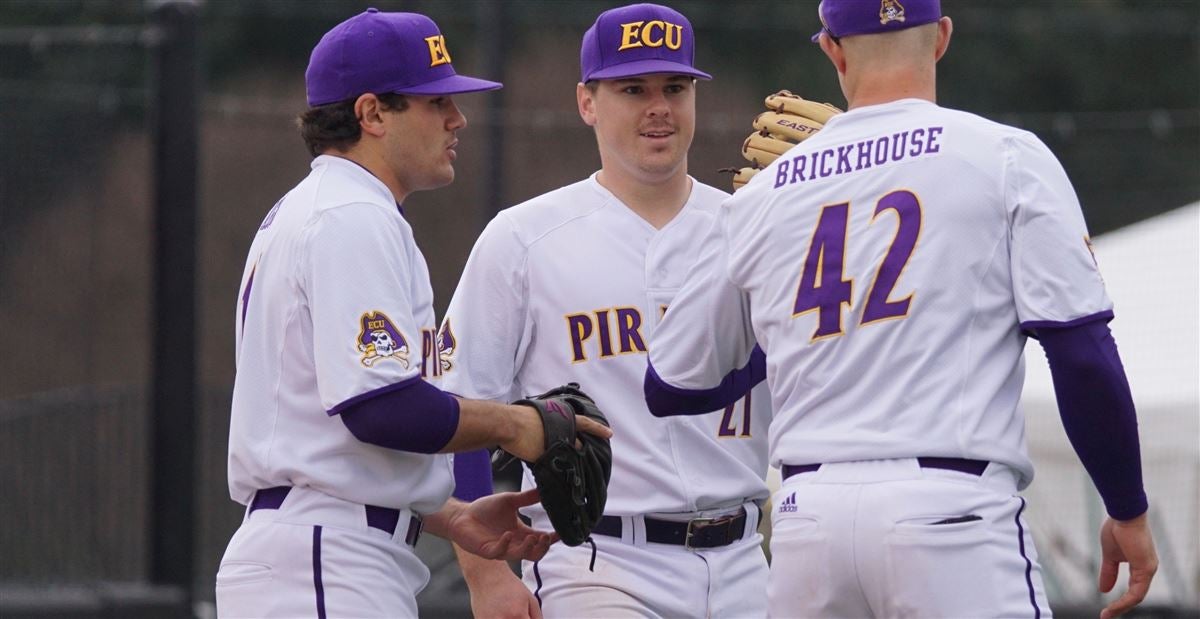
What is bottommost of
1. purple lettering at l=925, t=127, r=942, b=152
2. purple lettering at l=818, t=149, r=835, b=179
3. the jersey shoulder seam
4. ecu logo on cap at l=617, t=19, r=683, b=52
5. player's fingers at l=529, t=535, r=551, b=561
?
player's fingers at l=529, t=535, r=551, b=561

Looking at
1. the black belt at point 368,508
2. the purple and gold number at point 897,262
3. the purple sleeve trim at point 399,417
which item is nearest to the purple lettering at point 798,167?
the purple and gold number at point 897,262

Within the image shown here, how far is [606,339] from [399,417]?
1.05 metres

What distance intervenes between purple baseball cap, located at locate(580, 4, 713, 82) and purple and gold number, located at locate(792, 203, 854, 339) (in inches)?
50.2

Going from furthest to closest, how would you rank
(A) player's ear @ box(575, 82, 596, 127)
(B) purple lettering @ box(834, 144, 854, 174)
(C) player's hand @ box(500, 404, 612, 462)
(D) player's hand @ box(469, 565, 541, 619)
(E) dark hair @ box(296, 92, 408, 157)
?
(A) player's ear @ box(575, 82, 596, 127), (D) player's hand @ box(469, 565, 541, 619), (E) dark hair @ box(296, 92, 408, 157), (C) player's hand @ box(500, 404, 612, 462), (B) purple lettering @ box(834, 144, 854, 174)

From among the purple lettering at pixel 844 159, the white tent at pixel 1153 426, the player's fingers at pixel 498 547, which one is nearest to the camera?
the purple lettering at pixel 844 159

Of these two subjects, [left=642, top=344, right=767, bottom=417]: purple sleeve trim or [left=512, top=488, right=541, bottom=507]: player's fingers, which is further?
[left=512, top=488, right=541, bottom=507]: player's fingers

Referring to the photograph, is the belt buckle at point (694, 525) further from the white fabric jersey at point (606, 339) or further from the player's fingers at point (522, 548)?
the player's fingers at point (522, 548)

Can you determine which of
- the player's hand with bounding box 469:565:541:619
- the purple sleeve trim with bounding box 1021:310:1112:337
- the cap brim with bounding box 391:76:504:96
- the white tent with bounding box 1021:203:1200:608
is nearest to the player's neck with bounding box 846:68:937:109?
the purple sleeve trim with bounding box 1021:310:1112:337

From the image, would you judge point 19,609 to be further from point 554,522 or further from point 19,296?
point 554,522

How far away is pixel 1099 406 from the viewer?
315 cm

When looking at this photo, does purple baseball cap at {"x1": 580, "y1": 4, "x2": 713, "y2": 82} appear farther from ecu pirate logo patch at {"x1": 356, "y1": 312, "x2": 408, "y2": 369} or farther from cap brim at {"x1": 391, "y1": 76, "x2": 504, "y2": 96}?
ecu pirate logo patch at {"x1": 356, "y1": 312, "x2": 408, "y2": 369}

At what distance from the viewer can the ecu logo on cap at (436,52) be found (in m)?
3.76

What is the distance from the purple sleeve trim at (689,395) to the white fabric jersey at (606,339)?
52 centimetres

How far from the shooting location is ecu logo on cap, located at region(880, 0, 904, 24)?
3340 millimetres
